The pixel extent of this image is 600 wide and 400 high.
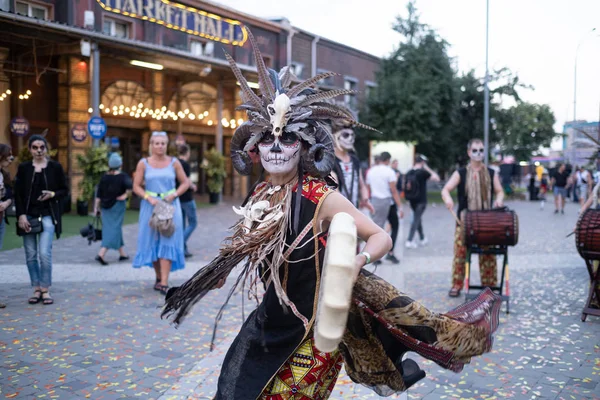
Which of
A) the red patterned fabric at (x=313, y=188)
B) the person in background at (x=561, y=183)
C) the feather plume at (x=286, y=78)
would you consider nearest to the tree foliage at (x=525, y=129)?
the person in background at (x=561, y=183)

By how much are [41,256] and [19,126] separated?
491 inches

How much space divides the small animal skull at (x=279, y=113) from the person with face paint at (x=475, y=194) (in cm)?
458

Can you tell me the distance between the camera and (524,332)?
5.95 meters

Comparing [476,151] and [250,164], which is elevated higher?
[476,151]

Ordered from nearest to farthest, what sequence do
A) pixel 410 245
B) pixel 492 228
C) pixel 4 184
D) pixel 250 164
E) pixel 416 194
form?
pixel 250 164
pixel 492 228
pixel 4 184
pixel 416 194
pixel 410 245

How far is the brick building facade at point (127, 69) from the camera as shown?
1762cm

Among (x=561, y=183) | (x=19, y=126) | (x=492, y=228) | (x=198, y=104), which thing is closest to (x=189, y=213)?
(x=492, y=228)

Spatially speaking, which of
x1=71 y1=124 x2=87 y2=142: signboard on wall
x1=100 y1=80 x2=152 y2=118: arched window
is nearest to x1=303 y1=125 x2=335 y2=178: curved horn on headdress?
x1=71 y1=124 x2=87 y2=142: signboard on wall

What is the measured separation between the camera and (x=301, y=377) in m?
2.67

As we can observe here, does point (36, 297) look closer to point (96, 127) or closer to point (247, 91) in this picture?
point (247, 91)

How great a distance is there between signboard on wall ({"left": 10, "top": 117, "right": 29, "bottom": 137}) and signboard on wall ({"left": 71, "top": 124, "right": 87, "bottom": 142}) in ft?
4.25

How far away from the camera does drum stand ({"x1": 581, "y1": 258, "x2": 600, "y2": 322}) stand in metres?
6.34

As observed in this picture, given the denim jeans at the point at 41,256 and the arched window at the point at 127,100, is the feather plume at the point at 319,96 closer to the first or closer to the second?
the denim jeans at the point at 41,256

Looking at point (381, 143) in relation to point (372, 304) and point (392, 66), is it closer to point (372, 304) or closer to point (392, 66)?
point (392, 66)
